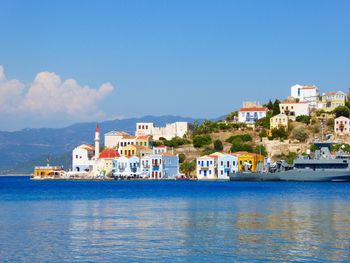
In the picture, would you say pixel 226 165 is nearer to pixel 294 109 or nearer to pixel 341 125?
pixel 341 125

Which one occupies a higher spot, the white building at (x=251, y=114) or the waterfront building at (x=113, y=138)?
the white building at (x=251, y=114)

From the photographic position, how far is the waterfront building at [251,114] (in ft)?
448

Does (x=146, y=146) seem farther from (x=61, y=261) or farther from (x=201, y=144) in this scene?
(x=61, y=261)

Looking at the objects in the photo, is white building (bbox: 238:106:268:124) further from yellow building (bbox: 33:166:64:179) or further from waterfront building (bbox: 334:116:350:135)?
yellow building (bbox: 33:166:64:179)

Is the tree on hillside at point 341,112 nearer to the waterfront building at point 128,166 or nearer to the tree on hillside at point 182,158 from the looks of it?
the tree on hillside at point 182,158

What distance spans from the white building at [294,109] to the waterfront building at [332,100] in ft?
13.6

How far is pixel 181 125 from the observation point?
469 ft

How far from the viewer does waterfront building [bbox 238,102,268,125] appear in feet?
448

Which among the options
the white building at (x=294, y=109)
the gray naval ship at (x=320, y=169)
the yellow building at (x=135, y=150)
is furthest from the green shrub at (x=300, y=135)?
the yellow building at (x=135, y=150)

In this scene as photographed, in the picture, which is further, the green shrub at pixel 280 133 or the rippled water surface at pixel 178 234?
the green shrub at pixel 280 133

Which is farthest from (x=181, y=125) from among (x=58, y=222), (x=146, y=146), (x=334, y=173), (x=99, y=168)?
(x=58, y=222)

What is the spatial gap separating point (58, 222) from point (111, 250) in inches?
424

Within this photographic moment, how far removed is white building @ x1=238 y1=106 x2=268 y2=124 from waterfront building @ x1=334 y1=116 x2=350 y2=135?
15456 millimetres

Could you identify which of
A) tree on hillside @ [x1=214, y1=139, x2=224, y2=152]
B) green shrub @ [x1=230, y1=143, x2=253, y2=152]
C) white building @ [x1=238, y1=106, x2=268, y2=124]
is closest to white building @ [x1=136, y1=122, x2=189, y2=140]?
white building @ [x1=238, y1=106, x2=268, y2=124]
